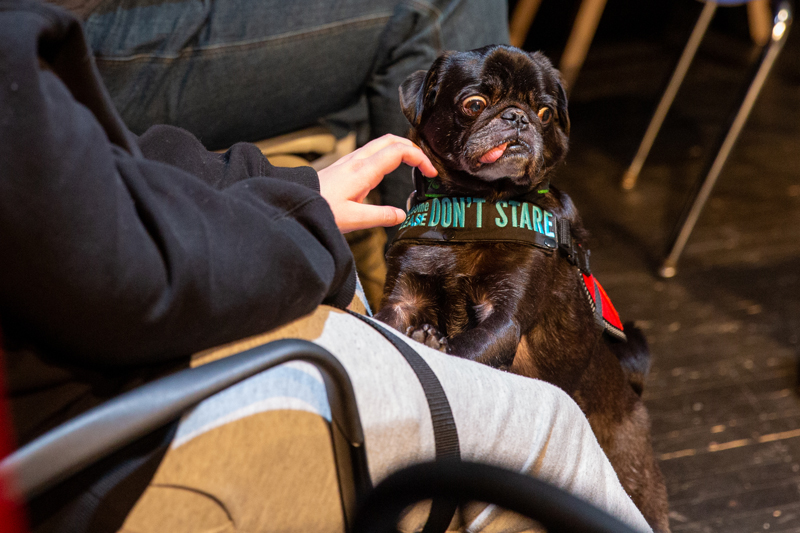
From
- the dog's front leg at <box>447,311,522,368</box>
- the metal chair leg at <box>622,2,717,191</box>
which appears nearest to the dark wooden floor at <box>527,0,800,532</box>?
the metal chair leg at <box>622,2,717,191</box>

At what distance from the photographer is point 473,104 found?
943 millimetres

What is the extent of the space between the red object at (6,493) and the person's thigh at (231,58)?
804 millimetres

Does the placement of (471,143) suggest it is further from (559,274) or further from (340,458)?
(340,458)

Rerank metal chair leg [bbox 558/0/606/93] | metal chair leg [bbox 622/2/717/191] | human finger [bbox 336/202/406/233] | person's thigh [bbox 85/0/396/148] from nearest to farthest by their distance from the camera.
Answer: human finger [bbox 336/202/406/233], person's thigh [bbox 85/0/396/148], metal chair leg [bbox 622/2/717/191], metal chair leg [bbox 558/0/606/93]

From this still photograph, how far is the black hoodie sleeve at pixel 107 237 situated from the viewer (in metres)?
0.48

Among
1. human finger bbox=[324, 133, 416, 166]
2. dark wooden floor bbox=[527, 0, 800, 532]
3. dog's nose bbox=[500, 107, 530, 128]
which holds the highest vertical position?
dog's nose bbox=[500, 107, 530, 128]

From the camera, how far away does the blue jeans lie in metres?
1.20

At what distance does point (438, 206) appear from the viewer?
935mm

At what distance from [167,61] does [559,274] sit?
0.82 metres

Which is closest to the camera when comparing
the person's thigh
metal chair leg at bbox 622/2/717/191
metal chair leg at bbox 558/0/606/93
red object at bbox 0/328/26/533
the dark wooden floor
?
red object at bbox 0/328/26/533

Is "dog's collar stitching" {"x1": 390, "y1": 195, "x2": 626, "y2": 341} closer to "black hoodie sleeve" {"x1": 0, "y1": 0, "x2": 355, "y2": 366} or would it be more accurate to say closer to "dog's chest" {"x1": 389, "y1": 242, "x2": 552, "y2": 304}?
"dog's chest" {"x1": 389, "y1": 242, "x2": 552, "y2": 304}

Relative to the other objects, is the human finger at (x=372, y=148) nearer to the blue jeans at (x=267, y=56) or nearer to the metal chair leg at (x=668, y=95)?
the blue jeans at (x=267, y=56)

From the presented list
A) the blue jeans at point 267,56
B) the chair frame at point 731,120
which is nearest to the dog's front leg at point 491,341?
the blue jeans at point 267,56

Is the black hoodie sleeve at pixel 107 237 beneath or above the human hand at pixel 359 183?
above
